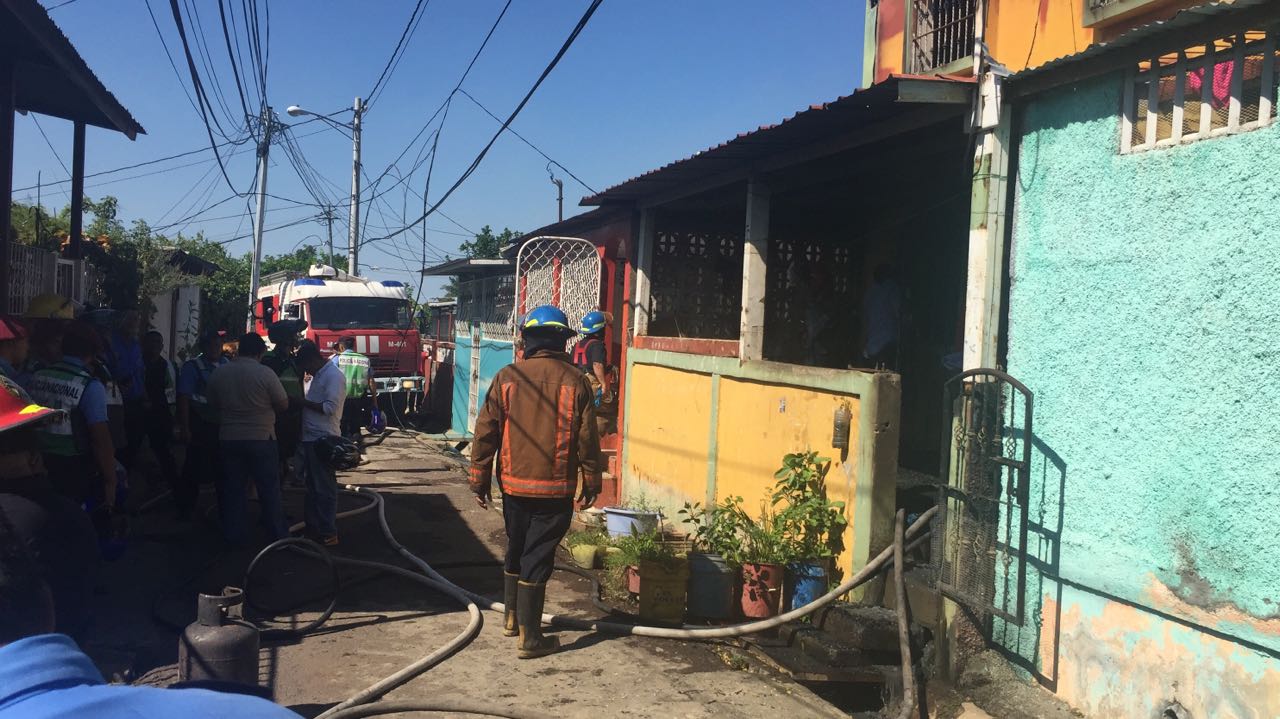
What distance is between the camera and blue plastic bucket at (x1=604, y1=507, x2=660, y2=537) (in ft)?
26.9

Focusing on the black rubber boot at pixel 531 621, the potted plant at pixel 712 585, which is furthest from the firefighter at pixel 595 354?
the black rubber boot at pixel 531 621

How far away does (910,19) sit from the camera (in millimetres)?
9664

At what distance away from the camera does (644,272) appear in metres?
11.5

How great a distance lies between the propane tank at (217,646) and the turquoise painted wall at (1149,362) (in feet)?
13.5

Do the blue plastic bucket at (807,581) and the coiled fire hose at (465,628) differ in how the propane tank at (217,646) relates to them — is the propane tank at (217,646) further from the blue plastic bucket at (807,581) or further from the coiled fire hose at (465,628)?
the blue plastic bucket at (807,581)

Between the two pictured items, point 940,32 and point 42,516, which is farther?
point 940,32

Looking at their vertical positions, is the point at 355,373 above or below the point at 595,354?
below

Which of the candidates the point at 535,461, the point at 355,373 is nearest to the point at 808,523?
the point at 535,461

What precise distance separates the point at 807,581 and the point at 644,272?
5.43 m

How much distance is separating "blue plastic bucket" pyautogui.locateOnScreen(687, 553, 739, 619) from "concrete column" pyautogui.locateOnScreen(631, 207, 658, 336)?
4.88 metres

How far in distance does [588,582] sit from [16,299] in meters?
6.69

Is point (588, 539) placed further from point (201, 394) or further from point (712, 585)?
point (201, 394)

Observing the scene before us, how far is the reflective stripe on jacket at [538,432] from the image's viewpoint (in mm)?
5930

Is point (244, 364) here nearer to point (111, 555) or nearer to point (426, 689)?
point (111, 555)
